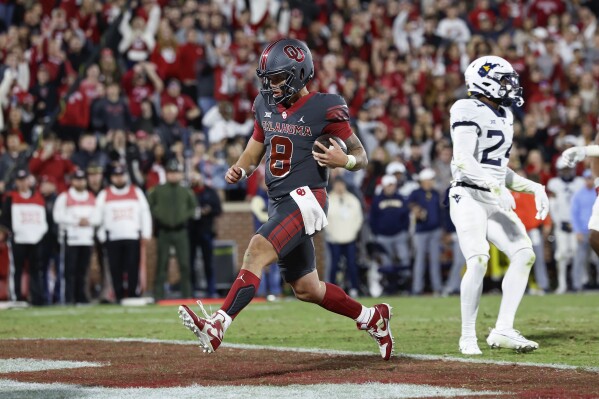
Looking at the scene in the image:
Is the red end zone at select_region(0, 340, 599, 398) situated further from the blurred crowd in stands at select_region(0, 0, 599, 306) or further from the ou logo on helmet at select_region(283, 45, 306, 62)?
the blurred crowd in stands at select_region(0, 0, 599, 306)

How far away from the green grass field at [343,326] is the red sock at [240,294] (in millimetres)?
1842

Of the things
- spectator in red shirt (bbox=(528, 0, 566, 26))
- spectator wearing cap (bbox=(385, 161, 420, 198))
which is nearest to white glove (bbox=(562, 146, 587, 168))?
spectator wearing cap (bbox=(385, 161, 420, 198))

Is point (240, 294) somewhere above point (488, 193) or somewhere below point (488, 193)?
below

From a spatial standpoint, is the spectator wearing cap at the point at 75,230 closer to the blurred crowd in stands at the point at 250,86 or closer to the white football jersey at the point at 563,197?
the blurred crowd in stands at the point at 250,86

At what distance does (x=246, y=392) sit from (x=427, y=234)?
12.1 meters

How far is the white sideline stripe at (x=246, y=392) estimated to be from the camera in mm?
6031

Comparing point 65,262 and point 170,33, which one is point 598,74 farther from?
point 65,262

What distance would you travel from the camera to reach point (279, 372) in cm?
721

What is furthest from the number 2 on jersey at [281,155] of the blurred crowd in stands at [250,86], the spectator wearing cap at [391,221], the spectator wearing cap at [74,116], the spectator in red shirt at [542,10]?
the spectator in red shirt at [542,10]

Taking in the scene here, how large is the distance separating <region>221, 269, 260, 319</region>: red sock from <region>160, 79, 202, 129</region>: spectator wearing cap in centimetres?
1246

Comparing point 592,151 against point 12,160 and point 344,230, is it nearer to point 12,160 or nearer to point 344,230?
point 344,230

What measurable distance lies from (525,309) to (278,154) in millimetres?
7045

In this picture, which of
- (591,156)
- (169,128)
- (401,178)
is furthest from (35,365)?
(401,178)

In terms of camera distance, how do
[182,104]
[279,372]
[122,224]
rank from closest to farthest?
1. [279,372]
2. [122,224]
3. [182,104]
